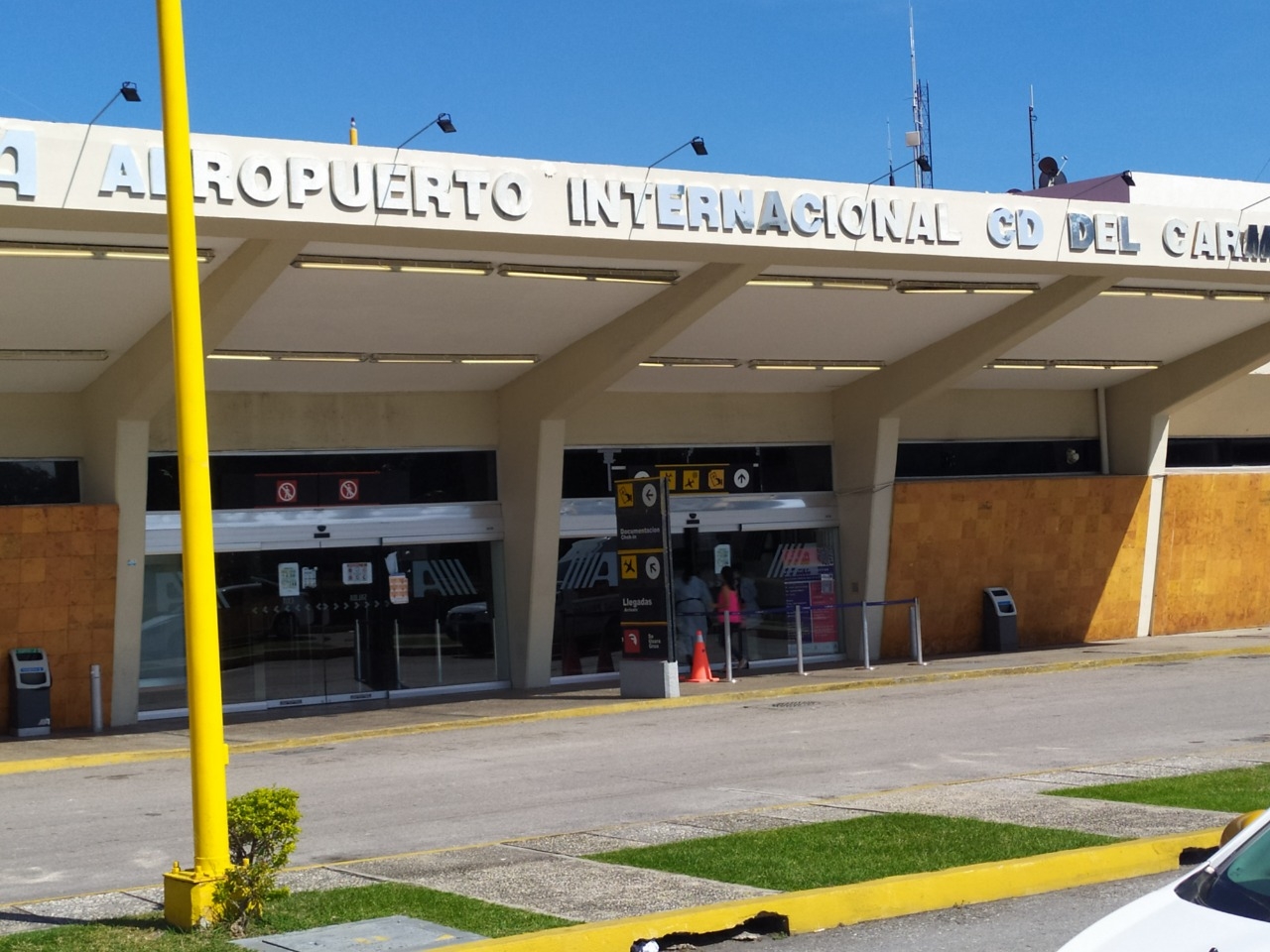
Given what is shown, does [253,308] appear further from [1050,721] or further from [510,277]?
[1050,721]

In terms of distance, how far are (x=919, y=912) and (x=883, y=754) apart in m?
6.48

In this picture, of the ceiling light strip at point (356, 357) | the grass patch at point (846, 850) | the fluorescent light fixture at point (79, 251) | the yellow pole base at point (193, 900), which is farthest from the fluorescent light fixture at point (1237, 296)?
the yellow pole base at point (193, 900)

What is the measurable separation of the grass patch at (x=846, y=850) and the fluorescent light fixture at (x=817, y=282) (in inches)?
408

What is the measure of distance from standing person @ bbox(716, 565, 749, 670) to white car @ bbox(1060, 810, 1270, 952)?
19.2 m

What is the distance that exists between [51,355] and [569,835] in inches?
435

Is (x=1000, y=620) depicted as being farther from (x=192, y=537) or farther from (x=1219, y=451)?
(x=192, y=537)

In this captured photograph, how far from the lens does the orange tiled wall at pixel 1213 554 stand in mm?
28859

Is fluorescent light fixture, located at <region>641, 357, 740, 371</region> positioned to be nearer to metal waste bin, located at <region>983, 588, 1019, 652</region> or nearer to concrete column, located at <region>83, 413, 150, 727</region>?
metal waste bin, located at <region>983, 588, 1019, 652</region>

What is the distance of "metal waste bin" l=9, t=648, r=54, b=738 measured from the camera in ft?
61.6

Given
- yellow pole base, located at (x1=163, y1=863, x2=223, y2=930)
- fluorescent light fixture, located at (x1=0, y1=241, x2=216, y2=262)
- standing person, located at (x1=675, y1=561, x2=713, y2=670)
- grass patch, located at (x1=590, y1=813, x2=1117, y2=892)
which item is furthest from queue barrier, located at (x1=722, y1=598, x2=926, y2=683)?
yellow pole base, located at (x1=163, y1=863, x2=223, y2=930)

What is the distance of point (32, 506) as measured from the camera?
19.3 meters

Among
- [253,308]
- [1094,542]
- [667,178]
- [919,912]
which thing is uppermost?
[667,178]

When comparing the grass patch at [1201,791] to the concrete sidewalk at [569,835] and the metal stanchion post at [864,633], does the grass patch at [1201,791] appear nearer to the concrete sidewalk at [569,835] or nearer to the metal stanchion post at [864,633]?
the concrete sidewalk at [569,835]

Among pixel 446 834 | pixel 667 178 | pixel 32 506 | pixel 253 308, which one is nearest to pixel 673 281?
pixel 667 178
